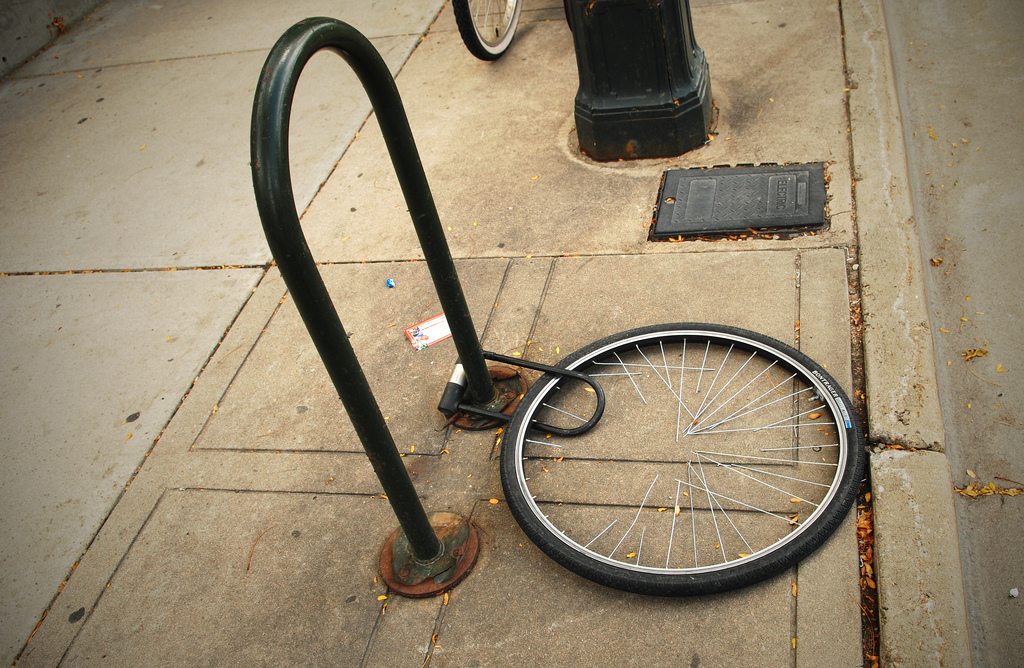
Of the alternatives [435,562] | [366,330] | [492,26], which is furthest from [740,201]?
[492,26]

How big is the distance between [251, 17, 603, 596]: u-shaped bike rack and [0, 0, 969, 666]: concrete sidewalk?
0.34 feet

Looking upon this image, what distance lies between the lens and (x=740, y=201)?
3.64 meters

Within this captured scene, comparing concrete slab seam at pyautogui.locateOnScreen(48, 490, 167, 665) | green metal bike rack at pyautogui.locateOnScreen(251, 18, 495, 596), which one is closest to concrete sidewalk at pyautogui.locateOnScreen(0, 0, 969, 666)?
concrete slab seam at pyautogui.locateOnScreen(48, 490, 167, 665)

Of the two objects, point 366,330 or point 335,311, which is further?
point 366,330

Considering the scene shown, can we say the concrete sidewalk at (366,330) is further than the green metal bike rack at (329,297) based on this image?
Yes

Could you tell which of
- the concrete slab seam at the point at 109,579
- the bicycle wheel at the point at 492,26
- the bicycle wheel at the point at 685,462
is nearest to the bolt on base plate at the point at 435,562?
the bicycle wheel at the point at 685,462

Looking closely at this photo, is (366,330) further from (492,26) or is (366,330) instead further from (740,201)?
(492,26)

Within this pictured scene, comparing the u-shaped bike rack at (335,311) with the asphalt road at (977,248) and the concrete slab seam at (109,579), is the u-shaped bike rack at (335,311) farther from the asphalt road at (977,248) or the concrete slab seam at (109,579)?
the asphalt road at (977,248)

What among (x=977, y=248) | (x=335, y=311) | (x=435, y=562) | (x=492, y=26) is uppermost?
(x=335, y=311)

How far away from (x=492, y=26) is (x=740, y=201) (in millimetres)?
2945

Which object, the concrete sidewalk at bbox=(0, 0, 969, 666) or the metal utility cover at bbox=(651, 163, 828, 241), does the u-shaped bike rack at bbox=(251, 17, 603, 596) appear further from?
the metal utility cover at bbox=(651, 163, 828, 241)

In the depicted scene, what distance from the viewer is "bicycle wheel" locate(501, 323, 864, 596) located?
89.6 inches

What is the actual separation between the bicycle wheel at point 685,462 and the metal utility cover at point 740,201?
2.67 ft

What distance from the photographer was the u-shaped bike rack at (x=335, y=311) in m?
1.61
